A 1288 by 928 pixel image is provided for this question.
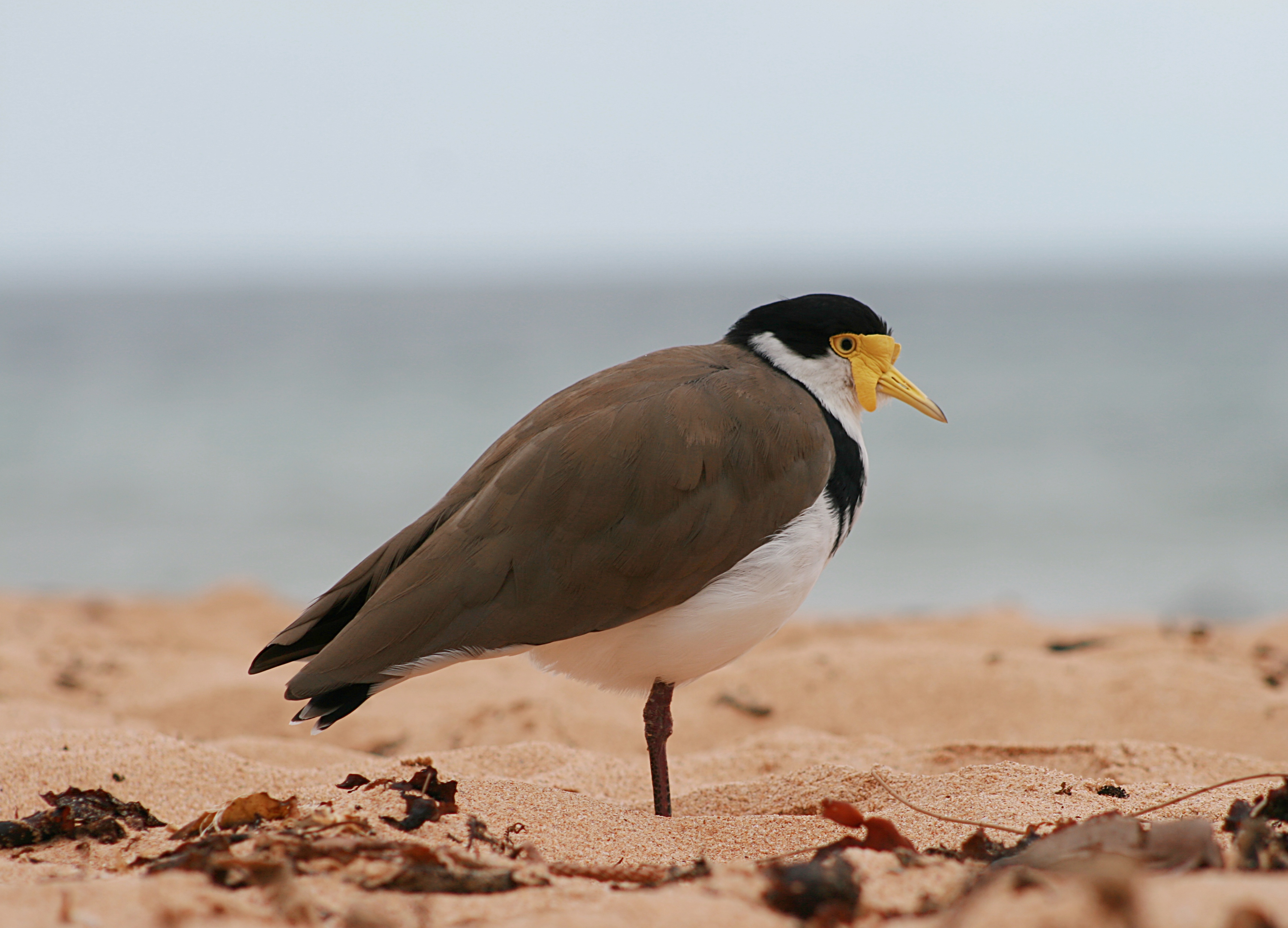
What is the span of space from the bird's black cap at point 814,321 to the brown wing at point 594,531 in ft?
1.66

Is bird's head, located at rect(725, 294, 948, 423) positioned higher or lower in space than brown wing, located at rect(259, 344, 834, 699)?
higher

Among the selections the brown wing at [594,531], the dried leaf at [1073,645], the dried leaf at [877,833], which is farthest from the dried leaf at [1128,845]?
the dried leaf at [1073,645]

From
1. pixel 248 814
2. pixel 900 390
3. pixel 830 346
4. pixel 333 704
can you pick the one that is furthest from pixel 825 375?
pixel 248 814

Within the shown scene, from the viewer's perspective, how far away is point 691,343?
23250 millimetres

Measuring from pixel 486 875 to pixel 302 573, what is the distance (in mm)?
12790

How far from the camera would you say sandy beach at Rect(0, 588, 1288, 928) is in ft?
6.66

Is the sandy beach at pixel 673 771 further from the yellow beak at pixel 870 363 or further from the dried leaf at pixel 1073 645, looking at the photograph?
the yellow beak at pixel 870 363

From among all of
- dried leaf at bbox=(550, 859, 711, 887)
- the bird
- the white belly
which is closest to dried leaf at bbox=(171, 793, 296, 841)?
the bird

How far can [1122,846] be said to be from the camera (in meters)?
2.29

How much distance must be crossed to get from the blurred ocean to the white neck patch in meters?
0.36

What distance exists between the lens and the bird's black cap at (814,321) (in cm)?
399

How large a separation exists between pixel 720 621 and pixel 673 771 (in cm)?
121

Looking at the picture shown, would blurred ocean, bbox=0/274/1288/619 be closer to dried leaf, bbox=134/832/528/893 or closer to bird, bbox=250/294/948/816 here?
bird, bbox=250/294/948/816

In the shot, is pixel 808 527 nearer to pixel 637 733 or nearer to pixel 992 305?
pixel 637 733
